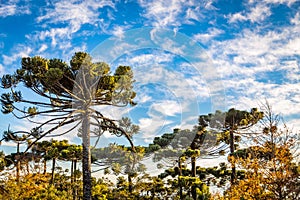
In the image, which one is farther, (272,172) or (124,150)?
(124,150)

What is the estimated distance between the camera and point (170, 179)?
17531 mm

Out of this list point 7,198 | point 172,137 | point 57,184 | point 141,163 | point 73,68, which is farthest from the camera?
point 57,184

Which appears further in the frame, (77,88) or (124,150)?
(124,150)

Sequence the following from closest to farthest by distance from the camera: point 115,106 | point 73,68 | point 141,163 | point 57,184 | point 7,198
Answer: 1. point 73,68
2. point 115,106
3. point 7,198
4. point 141,163
5. point 57,184

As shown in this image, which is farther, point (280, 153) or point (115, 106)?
point (115, 106)

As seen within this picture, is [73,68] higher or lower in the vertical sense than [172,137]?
higher

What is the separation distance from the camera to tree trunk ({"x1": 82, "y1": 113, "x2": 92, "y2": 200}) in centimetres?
957

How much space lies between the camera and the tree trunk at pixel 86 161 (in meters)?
9.57

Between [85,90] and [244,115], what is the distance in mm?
8264

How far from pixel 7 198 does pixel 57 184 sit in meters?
6.02

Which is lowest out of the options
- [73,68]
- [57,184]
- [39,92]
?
[57,184]

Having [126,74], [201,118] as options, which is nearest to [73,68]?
[126,74]

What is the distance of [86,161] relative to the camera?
9.91 meters

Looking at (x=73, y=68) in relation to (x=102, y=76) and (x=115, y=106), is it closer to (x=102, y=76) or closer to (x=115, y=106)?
(x=102, y=76)
